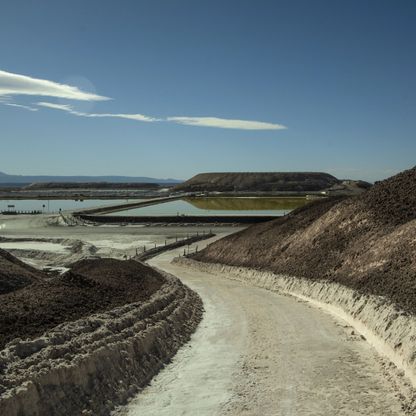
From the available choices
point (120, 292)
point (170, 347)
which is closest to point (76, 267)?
point (120, 292)

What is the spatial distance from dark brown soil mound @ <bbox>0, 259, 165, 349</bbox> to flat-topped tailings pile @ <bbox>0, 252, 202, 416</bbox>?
31 mm

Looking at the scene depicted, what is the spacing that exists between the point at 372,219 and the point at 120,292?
1674 centimetres

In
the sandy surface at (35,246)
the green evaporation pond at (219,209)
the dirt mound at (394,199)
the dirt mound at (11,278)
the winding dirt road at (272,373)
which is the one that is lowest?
the sandy surface at (35,246)

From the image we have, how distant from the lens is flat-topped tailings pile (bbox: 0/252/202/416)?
421 inches

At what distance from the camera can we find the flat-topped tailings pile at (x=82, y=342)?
421 inches

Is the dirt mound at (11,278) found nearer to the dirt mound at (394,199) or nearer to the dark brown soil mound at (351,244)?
the dark brown soil mound at (351,244)

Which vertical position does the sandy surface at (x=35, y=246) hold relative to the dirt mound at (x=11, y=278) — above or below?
below

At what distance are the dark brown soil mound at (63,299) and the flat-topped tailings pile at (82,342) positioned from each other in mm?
31

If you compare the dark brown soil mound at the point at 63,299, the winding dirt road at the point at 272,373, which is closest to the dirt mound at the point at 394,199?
the winding dirt road at the point at 272,373

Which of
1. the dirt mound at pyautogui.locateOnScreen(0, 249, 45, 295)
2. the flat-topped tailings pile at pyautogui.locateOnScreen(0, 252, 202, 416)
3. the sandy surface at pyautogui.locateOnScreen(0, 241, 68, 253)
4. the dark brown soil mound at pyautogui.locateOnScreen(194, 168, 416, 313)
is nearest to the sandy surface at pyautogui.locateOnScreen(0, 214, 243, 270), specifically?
the sandy surface at pyautogui.locateOnScreen(0, 241, 68, 253)

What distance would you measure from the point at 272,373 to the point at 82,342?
5564 mm

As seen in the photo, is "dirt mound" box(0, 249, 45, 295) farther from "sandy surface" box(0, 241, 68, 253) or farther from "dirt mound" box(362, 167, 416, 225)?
"sandy surface" box(0, 241, 68, 253)

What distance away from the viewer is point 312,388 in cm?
1351

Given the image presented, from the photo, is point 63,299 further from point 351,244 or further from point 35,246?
point 35,246
